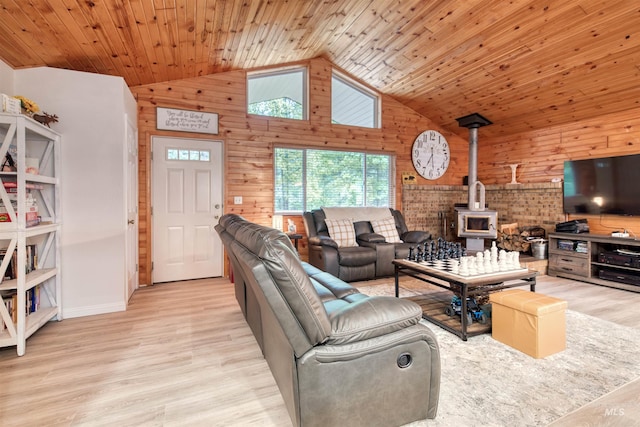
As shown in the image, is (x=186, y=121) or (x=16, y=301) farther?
(x=186, y=121)

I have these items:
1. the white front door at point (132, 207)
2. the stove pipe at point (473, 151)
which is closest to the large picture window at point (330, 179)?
the stove pipe at point (473, 151)

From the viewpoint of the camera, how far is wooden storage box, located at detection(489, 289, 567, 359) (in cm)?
221

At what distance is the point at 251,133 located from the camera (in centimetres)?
488

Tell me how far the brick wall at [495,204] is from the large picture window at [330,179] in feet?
1.71

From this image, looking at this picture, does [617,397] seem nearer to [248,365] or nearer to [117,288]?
[248,365]

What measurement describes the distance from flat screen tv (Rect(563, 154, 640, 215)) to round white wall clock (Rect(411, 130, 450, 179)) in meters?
1.99

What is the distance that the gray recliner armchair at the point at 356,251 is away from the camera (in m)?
4.24

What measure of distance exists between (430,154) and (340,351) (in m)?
5.54

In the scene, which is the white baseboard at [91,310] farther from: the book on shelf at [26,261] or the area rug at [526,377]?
the area rug at [526,377]

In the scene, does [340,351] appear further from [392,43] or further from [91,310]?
[392,43]

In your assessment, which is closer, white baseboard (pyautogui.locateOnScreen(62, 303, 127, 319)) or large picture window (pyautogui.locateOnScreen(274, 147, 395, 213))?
white baseboard (pyautogui.locateOnScreen(62, 303, 127, 319))

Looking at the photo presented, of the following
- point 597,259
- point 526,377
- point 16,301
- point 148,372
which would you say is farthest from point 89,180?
point 597,259

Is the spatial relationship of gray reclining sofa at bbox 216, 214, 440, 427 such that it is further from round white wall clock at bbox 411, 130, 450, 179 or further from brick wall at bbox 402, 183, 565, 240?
round white wall clock at bbox 411, 130, 450, 179

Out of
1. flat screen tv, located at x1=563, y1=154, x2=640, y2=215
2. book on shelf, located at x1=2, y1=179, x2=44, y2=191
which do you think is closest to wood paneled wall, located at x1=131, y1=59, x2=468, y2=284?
book on shelf, located at x1=2, y1=179, x2=44, y2=191
